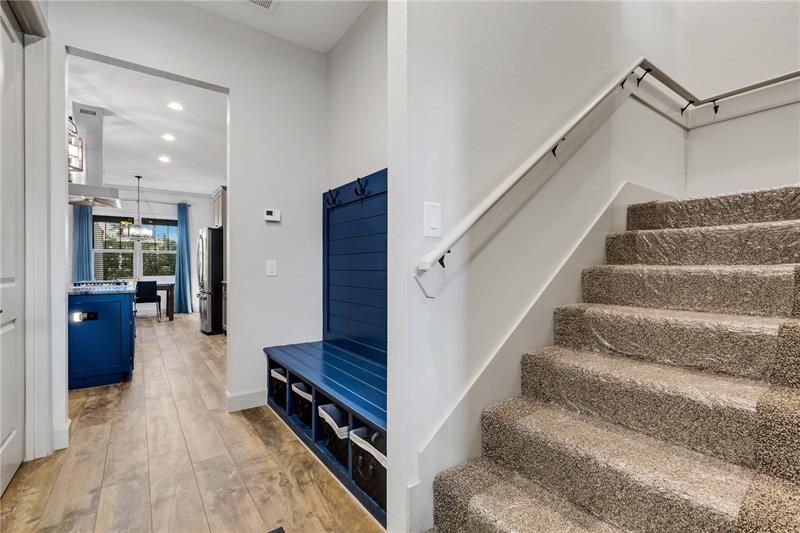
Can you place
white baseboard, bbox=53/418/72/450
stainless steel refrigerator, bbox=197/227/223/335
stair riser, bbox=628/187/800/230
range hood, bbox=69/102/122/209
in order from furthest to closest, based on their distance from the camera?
stainless steel refrigerator, bbox=197/227/223/335 < range hood, bbox=69/102/122/209 < white baseboard, bbox=53/418/72/450 < stair riser, bbox=628/187/800/230

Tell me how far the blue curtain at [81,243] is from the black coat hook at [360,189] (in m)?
7.59

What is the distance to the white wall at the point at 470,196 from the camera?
49.4 inches

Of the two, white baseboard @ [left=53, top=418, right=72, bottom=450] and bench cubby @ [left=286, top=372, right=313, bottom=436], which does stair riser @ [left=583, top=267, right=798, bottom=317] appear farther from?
white baseboard @ [left=53, top=418, right=72, bottom=450]

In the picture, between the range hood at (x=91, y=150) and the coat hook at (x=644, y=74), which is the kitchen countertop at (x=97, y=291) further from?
the coat hook at (x=644, y=74)

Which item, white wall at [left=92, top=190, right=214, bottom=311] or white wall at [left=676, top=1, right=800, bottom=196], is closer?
white wall at [left=676, top=1, right=800, bottom=196]

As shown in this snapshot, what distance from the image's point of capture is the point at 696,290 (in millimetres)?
1463

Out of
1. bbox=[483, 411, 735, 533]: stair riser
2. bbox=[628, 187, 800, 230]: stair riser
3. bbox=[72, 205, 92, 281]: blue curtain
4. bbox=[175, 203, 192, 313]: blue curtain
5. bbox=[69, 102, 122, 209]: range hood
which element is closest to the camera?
bbox=[483, 411, 735, 533]: stair riser

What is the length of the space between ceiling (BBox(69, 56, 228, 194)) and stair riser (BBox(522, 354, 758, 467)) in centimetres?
395

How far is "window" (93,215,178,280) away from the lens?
313 inches

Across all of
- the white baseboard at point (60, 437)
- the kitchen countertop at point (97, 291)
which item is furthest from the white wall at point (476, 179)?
the kitchen countertop at point (97, 291)

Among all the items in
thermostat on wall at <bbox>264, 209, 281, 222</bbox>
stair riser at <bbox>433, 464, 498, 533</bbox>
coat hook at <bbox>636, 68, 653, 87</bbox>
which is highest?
coat hook at <bbox>636, 68, 653, 87</bbox>

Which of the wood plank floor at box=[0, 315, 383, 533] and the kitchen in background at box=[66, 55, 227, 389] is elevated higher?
the kitchen in background at box=[66, 55, 227, 389]

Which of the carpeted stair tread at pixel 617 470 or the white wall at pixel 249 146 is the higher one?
the white wall at pixel 249 146

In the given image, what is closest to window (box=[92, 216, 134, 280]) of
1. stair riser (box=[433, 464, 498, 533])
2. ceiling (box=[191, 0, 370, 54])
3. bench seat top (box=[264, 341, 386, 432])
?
ceiling (box=[191, 0, 370, 54])
